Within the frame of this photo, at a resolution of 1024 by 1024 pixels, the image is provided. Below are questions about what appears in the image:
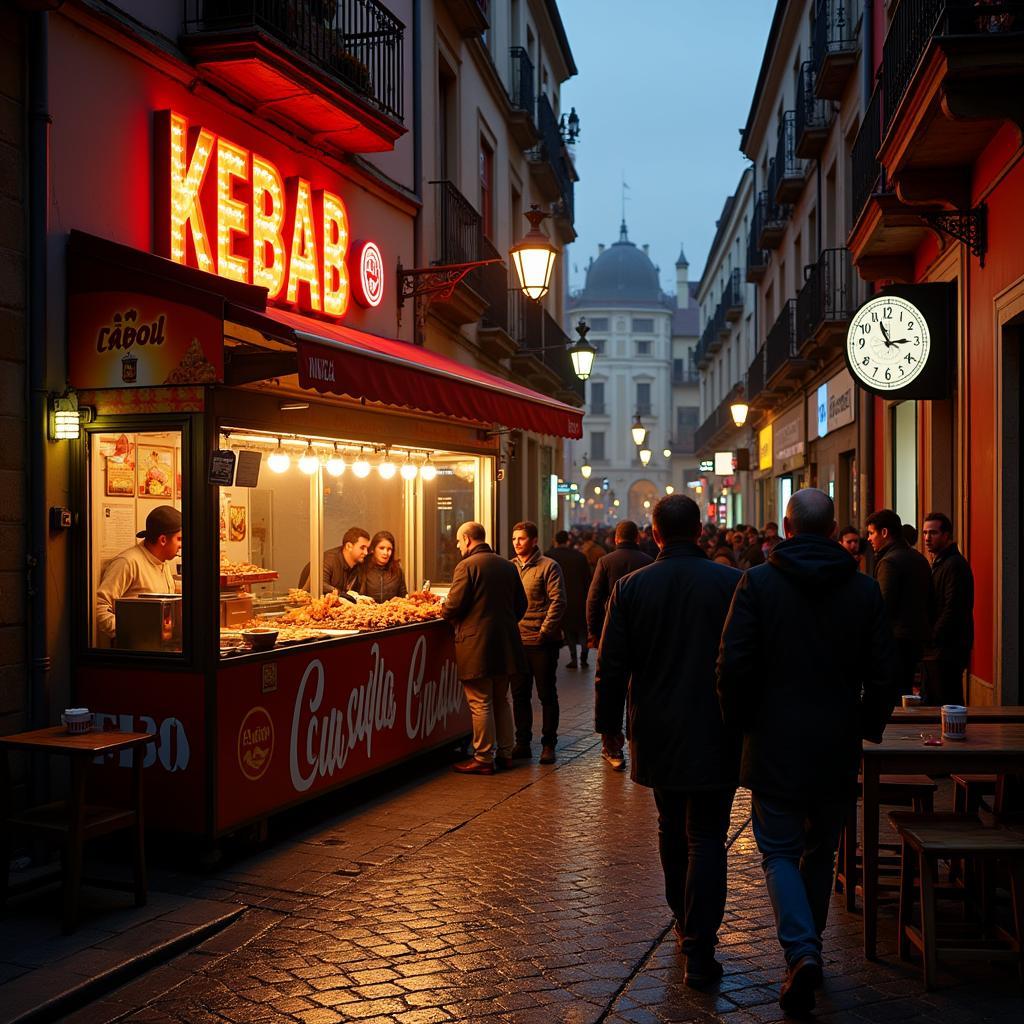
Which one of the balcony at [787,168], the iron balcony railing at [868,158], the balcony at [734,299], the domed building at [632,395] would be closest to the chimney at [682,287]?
the domed building at [632,395]

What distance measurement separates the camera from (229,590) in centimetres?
873

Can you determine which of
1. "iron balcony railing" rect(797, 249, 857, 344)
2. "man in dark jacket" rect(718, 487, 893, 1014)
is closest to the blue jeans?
"man in dark jacket" rect(718, 487, 893, 1014)

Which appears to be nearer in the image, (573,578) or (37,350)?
(37,350)

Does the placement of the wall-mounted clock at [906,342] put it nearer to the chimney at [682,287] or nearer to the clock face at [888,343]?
the clock face at [888,343]

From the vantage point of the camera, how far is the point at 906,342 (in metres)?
11.2

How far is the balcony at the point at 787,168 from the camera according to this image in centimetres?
2267

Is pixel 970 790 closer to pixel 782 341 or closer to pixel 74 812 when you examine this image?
pixel 74 812

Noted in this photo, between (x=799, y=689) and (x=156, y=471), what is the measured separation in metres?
4.11

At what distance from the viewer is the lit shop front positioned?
6.70 m

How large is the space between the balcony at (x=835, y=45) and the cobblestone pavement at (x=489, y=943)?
12.5 metres

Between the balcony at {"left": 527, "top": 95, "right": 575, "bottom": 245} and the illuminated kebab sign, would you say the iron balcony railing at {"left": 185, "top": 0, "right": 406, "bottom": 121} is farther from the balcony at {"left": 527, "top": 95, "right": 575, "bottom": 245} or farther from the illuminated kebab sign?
the balcony at {"left": 527, "top": 95, "right": 575, "bottom": 245}

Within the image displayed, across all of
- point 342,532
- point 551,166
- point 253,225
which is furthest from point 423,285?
point 551,166

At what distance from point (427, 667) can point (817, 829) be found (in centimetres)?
509

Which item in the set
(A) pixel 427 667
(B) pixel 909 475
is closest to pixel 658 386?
(B) pixel 909 475
